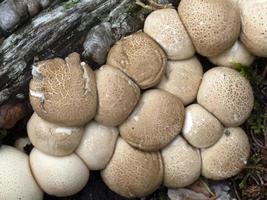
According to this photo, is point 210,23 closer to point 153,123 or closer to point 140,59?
point 140,59

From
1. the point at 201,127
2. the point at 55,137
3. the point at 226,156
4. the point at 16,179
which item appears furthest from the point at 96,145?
the point at 226,156

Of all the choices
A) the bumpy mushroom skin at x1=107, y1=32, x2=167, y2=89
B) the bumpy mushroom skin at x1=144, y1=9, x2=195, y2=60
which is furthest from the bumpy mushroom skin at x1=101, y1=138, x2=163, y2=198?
the bumpy mushroom skin at x1=144, y1=9, x2=195, y2=60

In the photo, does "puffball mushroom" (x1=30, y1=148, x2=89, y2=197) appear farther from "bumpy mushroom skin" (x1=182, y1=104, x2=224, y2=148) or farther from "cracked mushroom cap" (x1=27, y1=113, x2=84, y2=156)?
"bumpy mushroom skin" (x1=182, y1=104, x2=224, y2=148)

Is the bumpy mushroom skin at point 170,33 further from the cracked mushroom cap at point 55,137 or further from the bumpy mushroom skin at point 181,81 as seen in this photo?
the cracked mushroom cap at point 55,137

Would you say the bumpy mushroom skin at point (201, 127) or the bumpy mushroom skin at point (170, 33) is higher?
the bumpy mushroom skin at point (170, 33)

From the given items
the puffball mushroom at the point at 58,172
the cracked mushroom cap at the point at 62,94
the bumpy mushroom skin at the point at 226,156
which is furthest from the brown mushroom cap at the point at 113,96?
the bumpy mushroom skin at the point at 226,156

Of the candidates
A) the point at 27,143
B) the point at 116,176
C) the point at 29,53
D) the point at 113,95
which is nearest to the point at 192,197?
the point at 116,176
